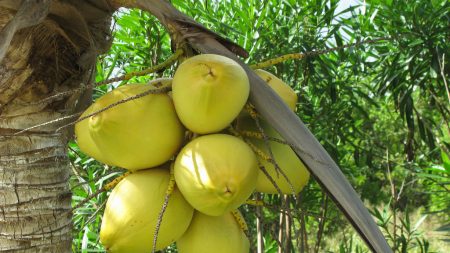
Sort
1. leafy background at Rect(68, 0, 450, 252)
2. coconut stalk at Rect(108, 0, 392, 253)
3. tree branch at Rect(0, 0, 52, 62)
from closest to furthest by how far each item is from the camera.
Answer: coconut stalk at Rect(108, 0, 392, 253)
tree branch at Rect(0, 0, 52, 62)
leafy background at Rect(68, 0, 450, 252)

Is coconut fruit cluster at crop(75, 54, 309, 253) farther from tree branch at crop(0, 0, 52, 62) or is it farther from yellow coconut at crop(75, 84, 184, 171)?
tree branch at crop(0, 0, 52, 62)

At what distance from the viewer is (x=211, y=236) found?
1009 mm

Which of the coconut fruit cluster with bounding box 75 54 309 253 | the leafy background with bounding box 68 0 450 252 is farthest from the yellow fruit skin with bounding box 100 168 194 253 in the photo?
the leafy background with bounding box 68 0 450 252

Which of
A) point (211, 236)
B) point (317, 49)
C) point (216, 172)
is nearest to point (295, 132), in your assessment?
point (216, 172)

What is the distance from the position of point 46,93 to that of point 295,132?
0.55m

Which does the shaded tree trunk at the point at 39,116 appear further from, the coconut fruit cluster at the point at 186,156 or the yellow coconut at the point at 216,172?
the yellow coconut at the point at 216,172

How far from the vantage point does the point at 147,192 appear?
0.96 meters

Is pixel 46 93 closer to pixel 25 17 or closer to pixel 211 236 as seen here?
pixel 25 17

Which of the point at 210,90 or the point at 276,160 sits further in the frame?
the point at 276,160

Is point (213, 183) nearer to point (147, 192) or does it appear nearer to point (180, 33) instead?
point (147, 192)

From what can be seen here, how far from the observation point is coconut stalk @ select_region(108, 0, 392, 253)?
83cm

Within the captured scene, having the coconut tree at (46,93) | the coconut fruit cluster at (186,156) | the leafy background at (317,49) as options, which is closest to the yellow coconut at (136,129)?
the coconut fruit cluster at (186,156)

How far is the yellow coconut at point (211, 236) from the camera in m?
1.01

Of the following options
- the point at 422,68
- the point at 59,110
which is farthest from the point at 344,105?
the point at 59,110
